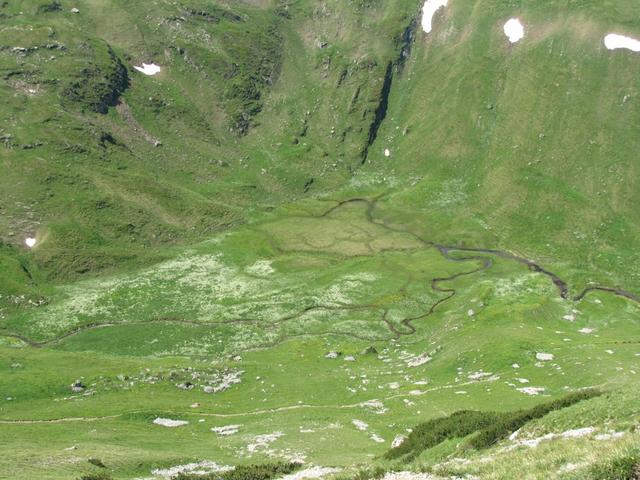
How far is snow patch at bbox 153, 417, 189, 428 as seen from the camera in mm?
62625

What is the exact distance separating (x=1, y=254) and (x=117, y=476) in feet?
446

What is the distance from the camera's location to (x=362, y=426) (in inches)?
2243

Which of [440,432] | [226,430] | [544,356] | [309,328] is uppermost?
[309,328]

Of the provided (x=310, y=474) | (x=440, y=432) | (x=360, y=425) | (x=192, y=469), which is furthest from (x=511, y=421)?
(x=360, y=425)

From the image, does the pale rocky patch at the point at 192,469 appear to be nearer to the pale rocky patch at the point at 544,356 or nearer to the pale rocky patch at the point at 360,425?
the pale rocky patch at the point at 360,425

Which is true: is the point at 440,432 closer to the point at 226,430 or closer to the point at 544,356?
the point at 226,430

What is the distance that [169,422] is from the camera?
6356cm

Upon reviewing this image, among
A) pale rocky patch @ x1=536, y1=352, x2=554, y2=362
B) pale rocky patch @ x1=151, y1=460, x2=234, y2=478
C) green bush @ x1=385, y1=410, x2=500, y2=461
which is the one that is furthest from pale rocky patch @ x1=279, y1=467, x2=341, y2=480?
pale rocky patch @ x1=536, y1=352, x2=554, y2=362

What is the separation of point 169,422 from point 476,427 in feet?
136

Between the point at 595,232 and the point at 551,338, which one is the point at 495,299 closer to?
the point at 551,338

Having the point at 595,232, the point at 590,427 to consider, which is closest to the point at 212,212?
the point at 595,232

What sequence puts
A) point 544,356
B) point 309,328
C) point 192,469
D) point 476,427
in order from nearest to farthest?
point 476,427 → point 192,469 → point 544,356 → point 309,328

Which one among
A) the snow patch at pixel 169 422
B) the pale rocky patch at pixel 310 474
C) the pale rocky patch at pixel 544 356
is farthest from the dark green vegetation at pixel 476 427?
the pale rocky patch at pixel 544 356

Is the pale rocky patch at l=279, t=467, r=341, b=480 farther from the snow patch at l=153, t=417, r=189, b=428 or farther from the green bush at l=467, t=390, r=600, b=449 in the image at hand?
the snow patch at l=153, t=417, r=189, b=428
